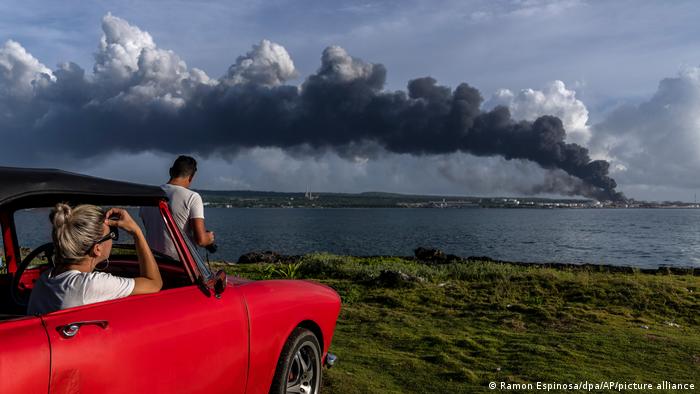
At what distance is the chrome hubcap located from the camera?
173 inches

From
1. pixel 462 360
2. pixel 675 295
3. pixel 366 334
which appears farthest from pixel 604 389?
pixel 675 295

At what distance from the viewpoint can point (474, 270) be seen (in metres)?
17.9

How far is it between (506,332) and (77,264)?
7.33 m

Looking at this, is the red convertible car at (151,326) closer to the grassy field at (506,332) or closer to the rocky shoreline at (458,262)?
the grassy field at (506,332)

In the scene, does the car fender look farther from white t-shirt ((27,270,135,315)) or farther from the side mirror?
white t-shirt ((27,270,135,315))

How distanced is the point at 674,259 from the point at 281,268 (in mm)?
48775

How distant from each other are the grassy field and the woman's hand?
302cm

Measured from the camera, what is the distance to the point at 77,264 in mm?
3014

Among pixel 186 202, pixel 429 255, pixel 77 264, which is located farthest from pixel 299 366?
pixel 429 255

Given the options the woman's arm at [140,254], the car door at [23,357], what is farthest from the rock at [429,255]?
the car door at [23,357]

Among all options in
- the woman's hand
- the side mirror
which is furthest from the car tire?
the woman's hand

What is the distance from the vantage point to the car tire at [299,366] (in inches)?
162

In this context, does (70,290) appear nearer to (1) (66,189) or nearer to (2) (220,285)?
(1) (66,189)

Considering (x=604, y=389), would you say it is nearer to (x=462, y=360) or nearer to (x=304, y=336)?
(x=462, y=360)
